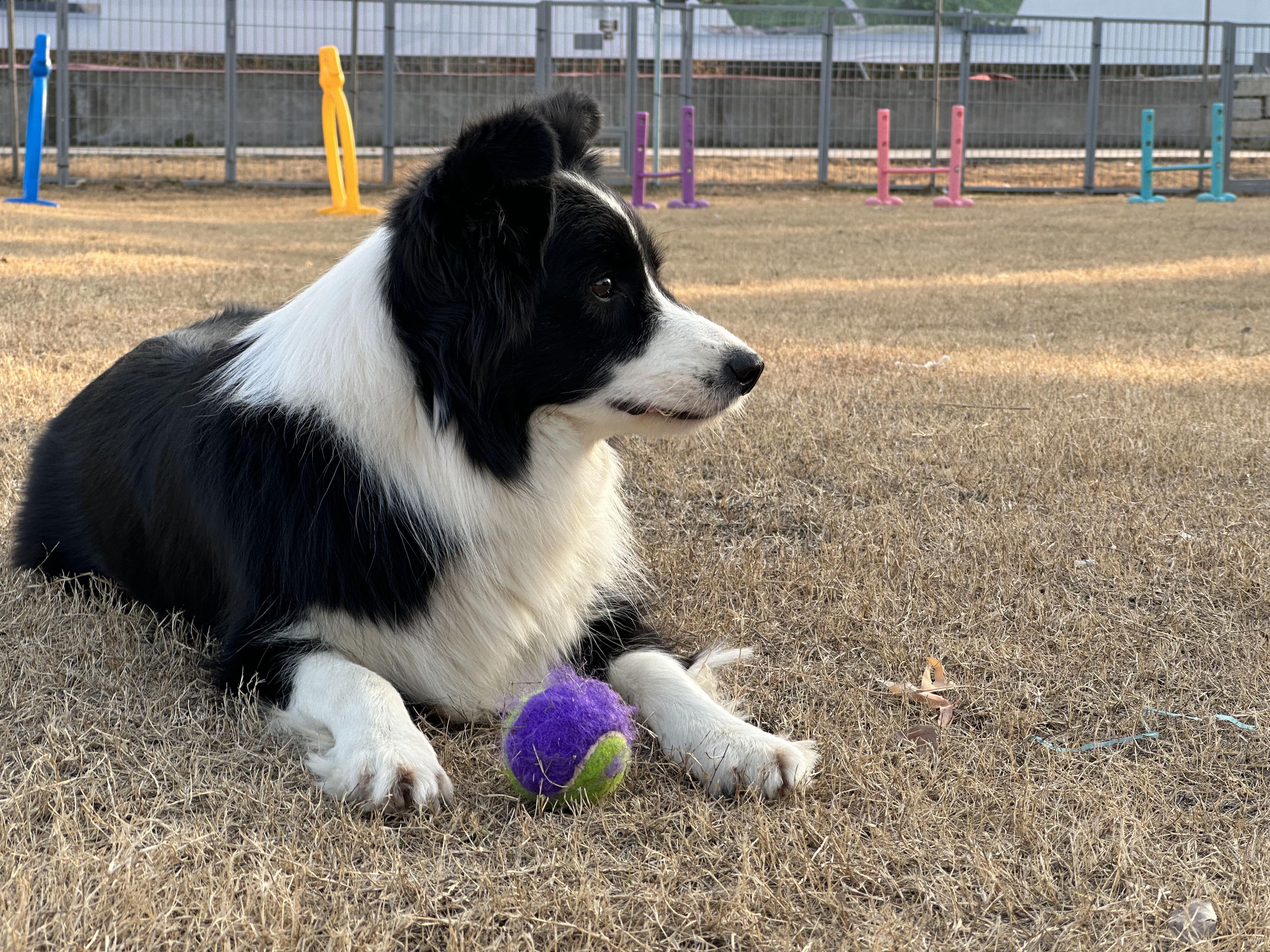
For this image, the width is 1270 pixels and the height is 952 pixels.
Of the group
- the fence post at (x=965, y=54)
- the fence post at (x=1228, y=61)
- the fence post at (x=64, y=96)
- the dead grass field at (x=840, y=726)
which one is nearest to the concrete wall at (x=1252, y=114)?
the fence post at (x=1228, y=61)

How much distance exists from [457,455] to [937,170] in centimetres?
1447

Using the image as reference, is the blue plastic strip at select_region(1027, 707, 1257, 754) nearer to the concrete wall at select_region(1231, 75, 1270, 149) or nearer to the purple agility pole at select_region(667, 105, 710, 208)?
the purple agility pole at select_region(667, 105, 710, 208)

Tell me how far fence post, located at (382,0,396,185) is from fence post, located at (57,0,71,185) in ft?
13.3

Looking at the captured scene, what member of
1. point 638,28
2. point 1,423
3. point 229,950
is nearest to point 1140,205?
point 638,28

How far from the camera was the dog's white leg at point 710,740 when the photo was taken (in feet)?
6.51

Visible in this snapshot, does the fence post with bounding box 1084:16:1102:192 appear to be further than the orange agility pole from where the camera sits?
Yes

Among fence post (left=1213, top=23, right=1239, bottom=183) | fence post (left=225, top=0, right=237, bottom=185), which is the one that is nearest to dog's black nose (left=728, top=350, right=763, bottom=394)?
fence post (left=225, top=0, right=237, bottom=185)

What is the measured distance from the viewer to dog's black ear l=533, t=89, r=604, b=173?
2.43m

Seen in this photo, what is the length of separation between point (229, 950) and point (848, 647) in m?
1.51

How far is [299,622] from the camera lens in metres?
2.19

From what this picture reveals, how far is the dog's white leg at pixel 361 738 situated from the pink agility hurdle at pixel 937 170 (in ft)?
47.4

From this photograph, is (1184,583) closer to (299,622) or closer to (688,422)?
(688,422)

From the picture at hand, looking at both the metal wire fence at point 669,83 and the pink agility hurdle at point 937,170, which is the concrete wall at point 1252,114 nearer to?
the metal wire fence at point 669,83

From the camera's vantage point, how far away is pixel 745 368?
7.47 feet
